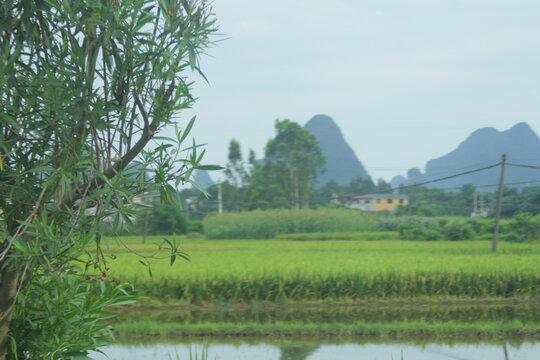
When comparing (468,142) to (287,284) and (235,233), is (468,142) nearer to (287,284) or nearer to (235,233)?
(235,233)

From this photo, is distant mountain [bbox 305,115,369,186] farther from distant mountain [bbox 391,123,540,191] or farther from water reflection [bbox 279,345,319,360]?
water reflection [bbox 279,345,319,360]

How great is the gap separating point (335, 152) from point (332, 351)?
134376 millimetres

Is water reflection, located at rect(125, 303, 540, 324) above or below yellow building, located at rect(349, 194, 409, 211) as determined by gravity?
below

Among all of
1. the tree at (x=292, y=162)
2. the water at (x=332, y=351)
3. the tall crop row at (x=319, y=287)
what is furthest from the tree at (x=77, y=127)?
the tree at (x=292, y=162)

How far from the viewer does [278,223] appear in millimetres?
30562

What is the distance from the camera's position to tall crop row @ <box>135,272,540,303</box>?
10836 millimetres

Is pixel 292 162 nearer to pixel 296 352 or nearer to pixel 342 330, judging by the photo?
pixel 342 330

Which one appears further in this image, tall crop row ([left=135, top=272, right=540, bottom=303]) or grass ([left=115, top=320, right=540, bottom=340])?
tall crop row ([left=135, top=272, right=540, bottom=303])

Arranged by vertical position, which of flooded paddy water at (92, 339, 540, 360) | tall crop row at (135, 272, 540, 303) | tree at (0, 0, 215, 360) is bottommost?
flooded paddy water at (92, 339, 540, 360)

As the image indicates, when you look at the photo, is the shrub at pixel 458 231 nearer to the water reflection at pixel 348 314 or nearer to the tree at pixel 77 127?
the water reflection at pixel 348 314

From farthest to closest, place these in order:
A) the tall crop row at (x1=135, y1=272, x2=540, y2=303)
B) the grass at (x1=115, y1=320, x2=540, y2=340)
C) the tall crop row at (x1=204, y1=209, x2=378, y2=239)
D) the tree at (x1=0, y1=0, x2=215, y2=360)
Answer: the tall crop row at (x1=204, y1=209, x2=378, y2=239) → the tall crop row at (x1=135, y1=272, x2=540, y2=303) → the grass at (x1=115, y1=320, x2=540, y2=340) → the tree at (x1=0, y1=0, x2=215, y2=360)

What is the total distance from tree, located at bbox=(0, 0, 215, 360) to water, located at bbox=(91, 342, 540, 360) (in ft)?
12.1

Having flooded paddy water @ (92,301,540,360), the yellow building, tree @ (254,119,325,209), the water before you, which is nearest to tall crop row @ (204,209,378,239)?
tree @ (254,119,325,209)

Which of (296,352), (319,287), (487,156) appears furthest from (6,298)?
(487,156)
